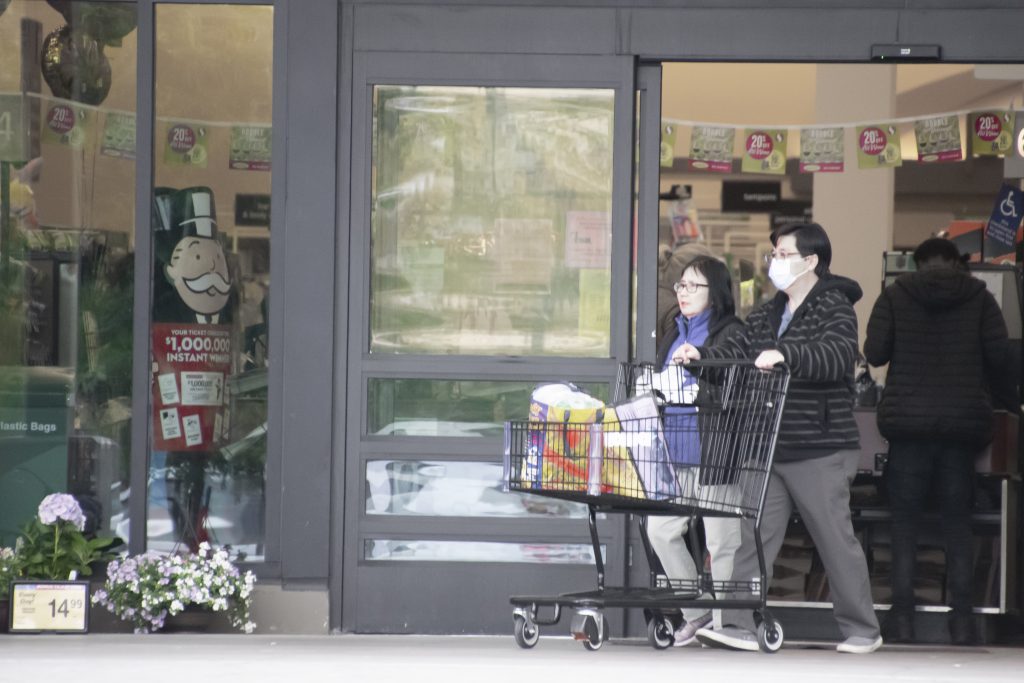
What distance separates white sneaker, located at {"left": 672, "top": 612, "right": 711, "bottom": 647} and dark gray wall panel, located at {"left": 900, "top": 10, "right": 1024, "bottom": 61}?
250 cm

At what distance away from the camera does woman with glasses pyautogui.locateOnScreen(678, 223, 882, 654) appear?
5.66 meters

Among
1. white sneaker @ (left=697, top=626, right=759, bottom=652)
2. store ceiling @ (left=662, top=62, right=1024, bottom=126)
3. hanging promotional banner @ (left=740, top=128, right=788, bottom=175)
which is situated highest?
store ceiling @ (left=662, top=62, right=1024, bottom=126)

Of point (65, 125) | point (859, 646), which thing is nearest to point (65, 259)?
point (65, 125)

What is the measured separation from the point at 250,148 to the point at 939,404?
3.30m

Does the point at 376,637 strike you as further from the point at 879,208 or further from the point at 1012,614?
the point at 879,208

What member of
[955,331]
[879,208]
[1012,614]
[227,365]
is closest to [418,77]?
[227,365]

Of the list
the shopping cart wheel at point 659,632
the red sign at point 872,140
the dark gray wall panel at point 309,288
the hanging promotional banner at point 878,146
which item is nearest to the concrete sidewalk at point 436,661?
the shopping cart wheel at point 659,632

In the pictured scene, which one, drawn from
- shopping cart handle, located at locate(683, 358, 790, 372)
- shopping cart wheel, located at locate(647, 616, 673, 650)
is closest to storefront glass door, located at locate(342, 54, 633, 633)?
shopping cart wheel, located at locate(647, 616, 673, 650)

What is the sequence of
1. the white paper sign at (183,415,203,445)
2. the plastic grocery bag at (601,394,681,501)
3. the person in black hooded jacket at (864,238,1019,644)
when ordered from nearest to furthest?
the plastic grocery bag at (601,394,681,501), the white paper sign at (183,415,203,445), the person in black hooded jacket at (864,238,1019,644)

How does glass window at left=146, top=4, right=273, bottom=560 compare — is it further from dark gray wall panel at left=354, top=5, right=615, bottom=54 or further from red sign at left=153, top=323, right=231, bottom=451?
dark gray wall panel at left=354, top=5, right=615, bottom=54

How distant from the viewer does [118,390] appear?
6684 mm

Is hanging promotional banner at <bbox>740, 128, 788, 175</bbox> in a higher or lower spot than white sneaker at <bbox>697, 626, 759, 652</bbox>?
higher

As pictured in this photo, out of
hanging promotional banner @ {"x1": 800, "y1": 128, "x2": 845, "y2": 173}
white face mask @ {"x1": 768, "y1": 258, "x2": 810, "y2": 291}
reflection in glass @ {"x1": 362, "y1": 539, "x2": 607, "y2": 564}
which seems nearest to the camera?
white face mask @ {"x1": 768, "y1": 258, "x2": 810, "y2": 291}

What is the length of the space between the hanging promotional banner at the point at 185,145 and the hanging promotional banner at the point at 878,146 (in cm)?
425
